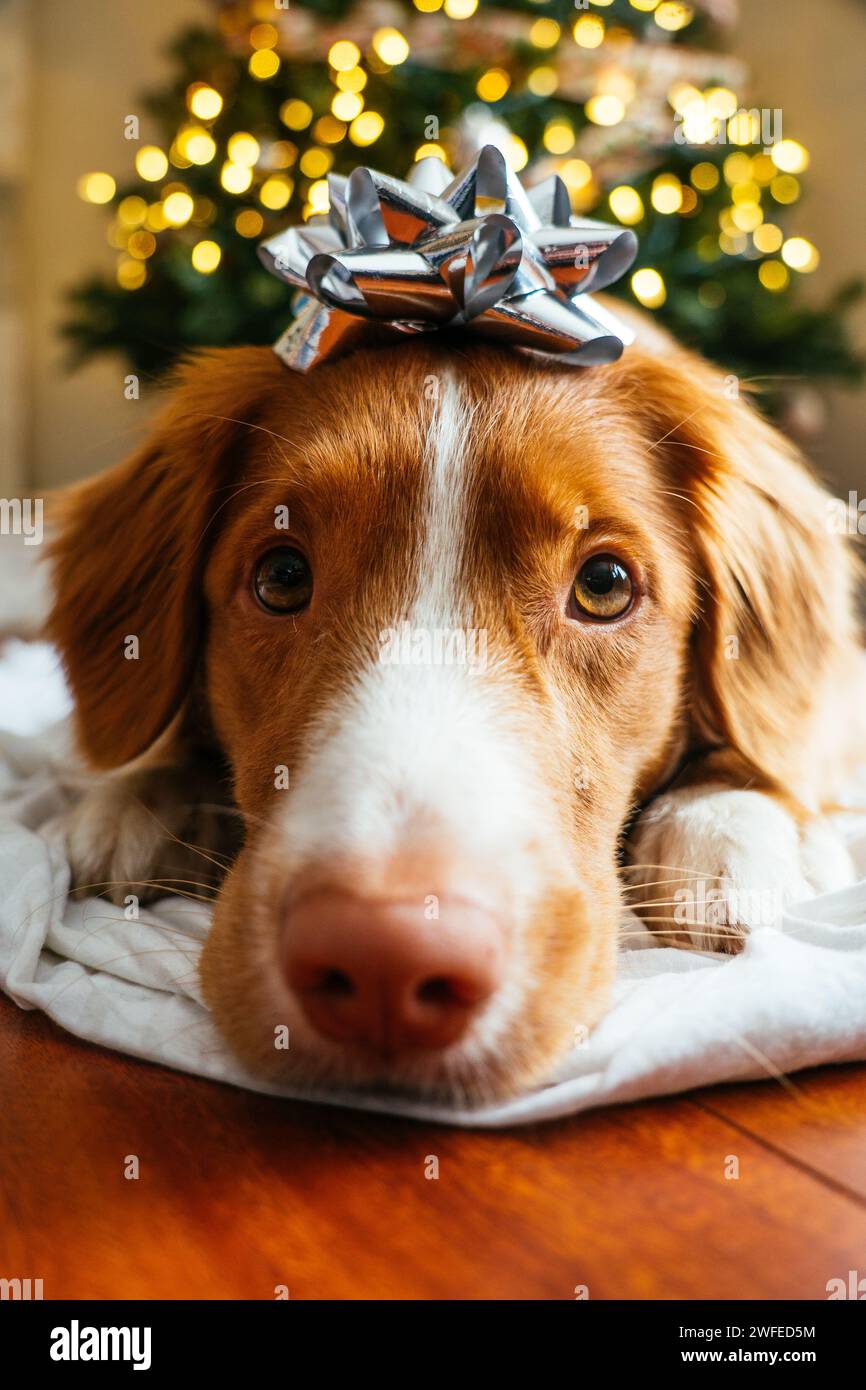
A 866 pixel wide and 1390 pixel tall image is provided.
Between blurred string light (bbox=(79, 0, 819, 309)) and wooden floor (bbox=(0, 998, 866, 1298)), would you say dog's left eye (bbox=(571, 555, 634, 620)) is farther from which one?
blurred string light (bbox=(79, 0, 819, 309))

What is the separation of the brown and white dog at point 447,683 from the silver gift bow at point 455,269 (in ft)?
0.21

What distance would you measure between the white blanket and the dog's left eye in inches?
20.5

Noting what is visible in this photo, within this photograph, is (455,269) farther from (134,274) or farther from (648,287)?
(134,274)

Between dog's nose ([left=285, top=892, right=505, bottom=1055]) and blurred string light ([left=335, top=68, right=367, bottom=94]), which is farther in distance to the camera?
blurred string light ([left=335, top=68, right=367, bottom=94])

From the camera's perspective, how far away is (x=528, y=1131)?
1.27 metres

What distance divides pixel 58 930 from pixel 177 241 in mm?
4185

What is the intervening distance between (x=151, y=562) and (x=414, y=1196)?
1.34 metres

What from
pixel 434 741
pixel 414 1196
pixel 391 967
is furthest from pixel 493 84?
pixel 414 1196

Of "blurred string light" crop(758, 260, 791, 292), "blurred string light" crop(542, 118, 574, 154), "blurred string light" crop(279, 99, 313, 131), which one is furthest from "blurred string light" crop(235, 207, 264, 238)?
"blurred string light" crop(758, 260, 791, 292)

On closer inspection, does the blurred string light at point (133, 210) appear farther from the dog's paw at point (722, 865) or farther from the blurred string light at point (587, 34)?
the dog's paw at point (722, 865)

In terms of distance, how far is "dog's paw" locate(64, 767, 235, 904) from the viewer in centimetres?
188

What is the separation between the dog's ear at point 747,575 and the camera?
2.00m
